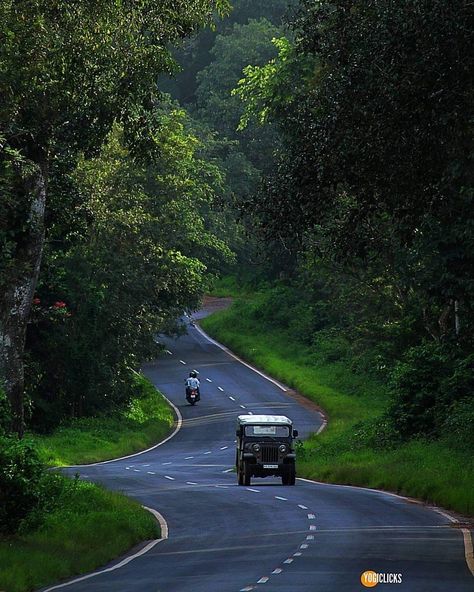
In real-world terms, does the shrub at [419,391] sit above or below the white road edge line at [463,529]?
above

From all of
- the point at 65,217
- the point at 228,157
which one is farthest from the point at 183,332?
the point at 65,217

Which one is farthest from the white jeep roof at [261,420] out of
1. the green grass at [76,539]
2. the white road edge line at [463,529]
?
the green grass at [76,539]

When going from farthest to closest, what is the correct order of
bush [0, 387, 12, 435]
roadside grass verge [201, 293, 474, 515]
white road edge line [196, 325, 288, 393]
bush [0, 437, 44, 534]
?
white road edge line [196, 325, 288, 393], roadside grass verge [201, 293, 474, 515], bush [0, 387, 12, 435], bush [0, 437, 44, 534]

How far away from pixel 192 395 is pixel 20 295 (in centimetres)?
4301

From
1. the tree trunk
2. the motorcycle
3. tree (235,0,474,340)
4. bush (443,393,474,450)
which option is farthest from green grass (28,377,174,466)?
tree (235,0,474,340)

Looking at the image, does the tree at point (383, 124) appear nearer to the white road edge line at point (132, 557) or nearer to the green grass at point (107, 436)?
the white road edge line at point (132, 557)

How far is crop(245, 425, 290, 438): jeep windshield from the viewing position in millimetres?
41291

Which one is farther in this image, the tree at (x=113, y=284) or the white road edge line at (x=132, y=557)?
the tree at (x=113, y=284)

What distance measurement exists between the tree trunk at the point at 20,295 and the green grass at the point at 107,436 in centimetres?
1861

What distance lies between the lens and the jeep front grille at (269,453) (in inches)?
1619

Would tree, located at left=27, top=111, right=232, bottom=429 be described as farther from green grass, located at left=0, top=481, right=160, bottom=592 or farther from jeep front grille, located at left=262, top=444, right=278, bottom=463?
green grass, located at left=0, top=481, right=160, bottom=592

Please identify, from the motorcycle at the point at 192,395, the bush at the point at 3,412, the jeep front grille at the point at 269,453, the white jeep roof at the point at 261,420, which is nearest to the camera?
the bush at the point at 3,412

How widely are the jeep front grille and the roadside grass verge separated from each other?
326 centimetres

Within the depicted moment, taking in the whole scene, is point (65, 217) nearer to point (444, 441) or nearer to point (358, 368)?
point (444, 441)
